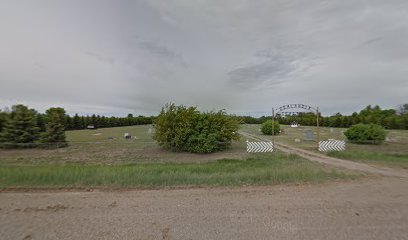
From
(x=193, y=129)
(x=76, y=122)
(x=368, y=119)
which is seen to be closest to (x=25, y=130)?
(x=193, y=129)

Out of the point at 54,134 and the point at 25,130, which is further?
the point at 54,134

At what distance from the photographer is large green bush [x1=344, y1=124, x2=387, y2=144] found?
2230 cm

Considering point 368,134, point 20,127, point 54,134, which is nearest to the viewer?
point 20,127

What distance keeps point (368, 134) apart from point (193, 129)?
18189 mm

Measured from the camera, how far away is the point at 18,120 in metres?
21.7

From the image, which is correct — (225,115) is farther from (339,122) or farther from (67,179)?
(339,122)

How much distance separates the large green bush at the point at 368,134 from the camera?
22.3 meters

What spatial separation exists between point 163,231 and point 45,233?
6.54ft

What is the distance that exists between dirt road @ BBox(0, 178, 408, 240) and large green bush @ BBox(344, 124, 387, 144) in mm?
19501

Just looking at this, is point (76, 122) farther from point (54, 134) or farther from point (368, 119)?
point (368, 119)

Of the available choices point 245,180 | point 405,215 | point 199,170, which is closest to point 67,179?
point 199,170

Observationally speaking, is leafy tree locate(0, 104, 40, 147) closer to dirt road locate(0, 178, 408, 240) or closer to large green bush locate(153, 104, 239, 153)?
large green bush locate(153, 104, 239, 153)

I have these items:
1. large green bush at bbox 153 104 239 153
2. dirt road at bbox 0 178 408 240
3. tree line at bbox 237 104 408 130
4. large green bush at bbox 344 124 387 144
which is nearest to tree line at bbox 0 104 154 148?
large green bush at bbox 153 104 239 153

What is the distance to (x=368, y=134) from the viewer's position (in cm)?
2262
